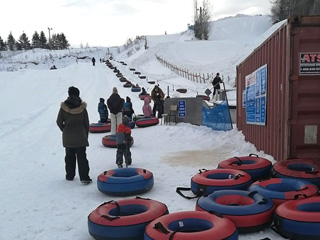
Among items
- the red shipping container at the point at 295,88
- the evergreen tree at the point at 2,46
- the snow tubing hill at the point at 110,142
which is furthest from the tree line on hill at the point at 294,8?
the evergreen tree at the point at 2,46

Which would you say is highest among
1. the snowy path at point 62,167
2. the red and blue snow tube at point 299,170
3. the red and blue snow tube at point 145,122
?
the red and blue snow tube at point 145,122

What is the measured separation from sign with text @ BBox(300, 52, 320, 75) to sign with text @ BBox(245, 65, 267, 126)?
4.82ft

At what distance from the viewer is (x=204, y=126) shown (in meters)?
12.9

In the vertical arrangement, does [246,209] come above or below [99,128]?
below

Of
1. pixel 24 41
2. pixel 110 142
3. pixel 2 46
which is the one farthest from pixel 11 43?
pixel 110 142

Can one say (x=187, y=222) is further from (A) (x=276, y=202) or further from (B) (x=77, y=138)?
(B) (x=77, y=138)

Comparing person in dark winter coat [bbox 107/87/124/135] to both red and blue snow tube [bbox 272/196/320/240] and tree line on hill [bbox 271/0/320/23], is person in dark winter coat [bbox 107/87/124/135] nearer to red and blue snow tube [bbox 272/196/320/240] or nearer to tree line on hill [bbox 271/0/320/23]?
red and blue snow tube [bbox 272/196/320/240]

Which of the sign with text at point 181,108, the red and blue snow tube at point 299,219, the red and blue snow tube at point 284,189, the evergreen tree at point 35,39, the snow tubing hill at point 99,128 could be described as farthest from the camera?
the evergreen tree at point 35,39

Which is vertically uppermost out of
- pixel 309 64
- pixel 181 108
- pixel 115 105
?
pixel 309 64

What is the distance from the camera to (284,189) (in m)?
4.91

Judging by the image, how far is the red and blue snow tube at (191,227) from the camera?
333 centimetres

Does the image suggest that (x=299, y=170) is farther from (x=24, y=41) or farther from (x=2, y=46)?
(x=24, y=41)

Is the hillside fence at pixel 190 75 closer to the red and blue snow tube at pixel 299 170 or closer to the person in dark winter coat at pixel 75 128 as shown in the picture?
the person in dark winter coat at pixel 75 128

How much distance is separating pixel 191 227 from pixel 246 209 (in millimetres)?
741
